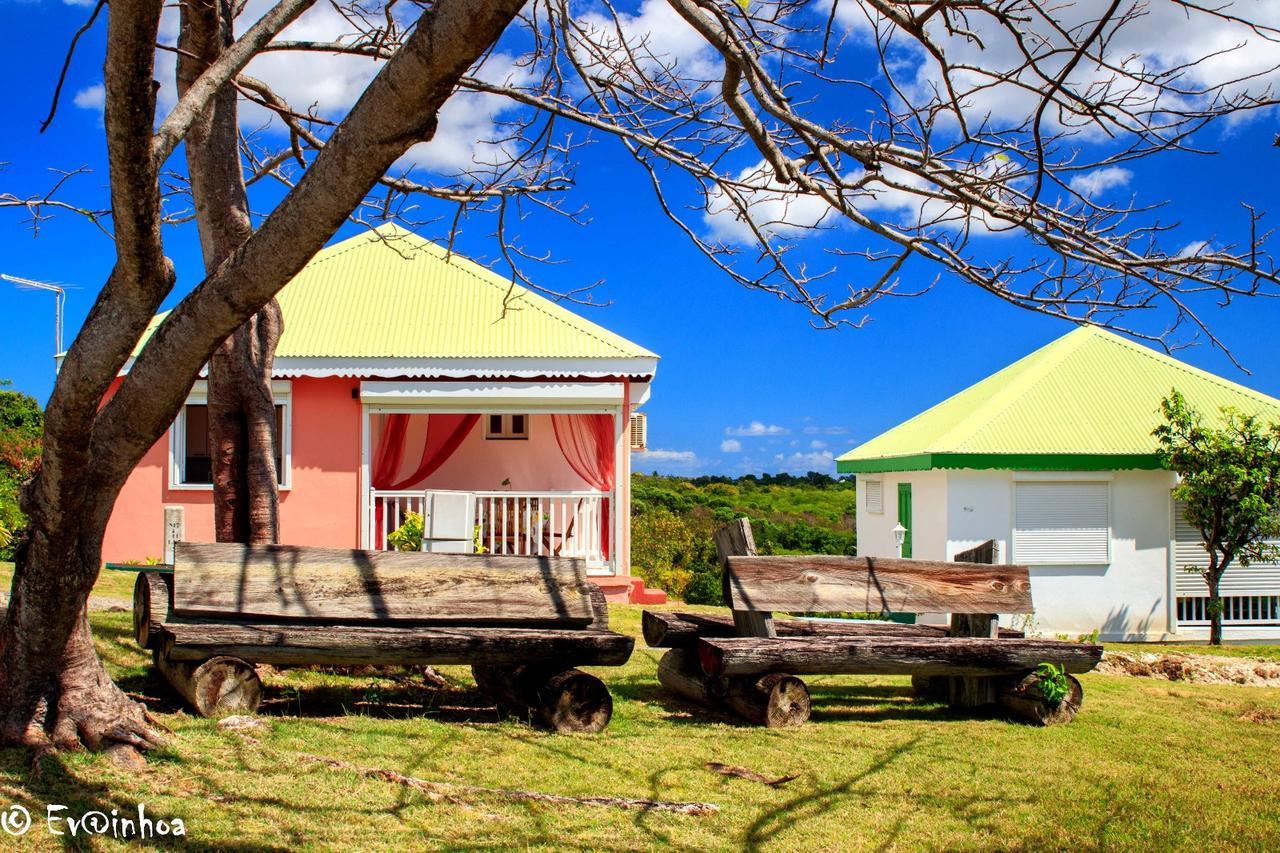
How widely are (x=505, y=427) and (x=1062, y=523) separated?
898 centimetres

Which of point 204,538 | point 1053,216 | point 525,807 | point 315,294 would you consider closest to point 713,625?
point 525,807

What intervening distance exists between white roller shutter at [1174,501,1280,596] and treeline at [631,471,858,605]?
25.7 ft

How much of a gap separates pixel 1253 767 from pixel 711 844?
4096 mm

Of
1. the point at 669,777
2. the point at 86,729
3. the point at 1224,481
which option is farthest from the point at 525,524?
the point at 1224,481

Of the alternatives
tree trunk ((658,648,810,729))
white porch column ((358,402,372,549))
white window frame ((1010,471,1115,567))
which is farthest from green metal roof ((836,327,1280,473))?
tree trunk ((658,648,810,729))

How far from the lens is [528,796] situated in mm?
5207

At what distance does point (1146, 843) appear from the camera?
16.4 ft

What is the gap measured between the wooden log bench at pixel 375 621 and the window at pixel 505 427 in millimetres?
10421

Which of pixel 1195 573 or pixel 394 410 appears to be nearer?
pixel 394 410

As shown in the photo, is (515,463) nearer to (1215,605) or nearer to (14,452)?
(14,452)

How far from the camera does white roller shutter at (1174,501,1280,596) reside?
16.9 meters

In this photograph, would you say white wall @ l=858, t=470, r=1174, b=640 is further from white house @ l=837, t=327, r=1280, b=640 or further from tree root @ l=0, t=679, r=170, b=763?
tree root @ l=0, t=679, r=170, b=763

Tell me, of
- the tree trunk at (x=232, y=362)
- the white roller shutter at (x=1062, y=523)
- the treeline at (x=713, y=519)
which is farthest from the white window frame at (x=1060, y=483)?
the tree trunk at (x=232, y=362)

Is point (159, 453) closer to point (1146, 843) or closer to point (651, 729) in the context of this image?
point (651, 729)
